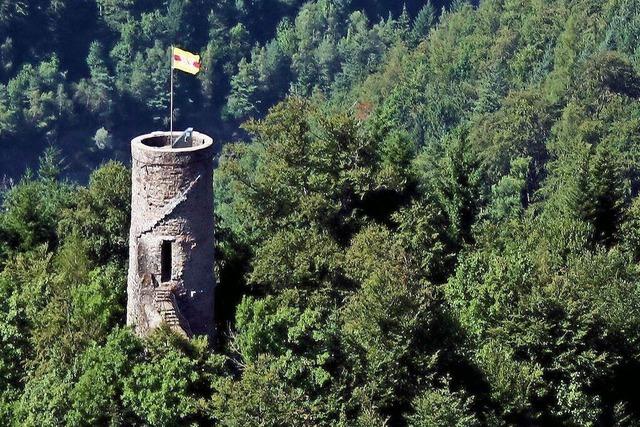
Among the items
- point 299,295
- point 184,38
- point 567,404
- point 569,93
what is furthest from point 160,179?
point 184,38

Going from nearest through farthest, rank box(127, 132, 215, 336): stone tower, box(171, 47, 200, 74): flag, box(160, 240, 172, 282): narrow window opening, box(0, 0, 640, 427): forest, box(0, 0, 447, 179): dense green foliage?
1. box(0, 0, 640, 427): forest
2. box(127, 132, 215, 336): stone tower
3. box(160, 240, 172, 282): narrow window opening
4. box(171, 47, 200, 74): flag
5. box(0, 0, 447, 179): dense green foliage

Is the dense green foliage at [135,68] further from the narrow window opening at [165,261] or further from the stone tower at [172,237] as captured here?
the narrow window opening at [165,261]

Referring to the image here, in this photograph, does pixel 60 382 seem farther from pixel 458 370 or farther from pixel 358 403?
pixel 458 370

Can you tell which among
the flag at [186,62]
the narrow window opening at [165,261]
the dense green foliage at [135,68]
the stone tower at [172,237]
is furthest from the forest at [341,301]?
the dense green foliage at [135,68]

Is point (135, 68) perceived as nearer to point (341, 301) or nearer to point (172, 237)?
point (341, 301)

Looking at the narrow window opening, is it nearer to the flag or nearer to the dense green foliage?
the flag

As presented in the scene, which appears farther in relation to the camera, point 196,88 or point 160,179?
point 196,88

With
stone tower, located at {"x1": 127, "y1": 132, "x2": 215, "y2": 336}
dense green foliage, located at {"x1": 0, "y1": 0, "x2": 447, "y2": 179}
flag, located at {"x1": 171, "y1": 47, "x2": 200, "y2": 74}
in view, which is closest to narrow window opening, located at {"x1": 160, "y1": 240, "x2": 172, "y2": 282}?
stone tower, located at {"x1": 127, "y1": 132, "x2": 215, "y2": 336}

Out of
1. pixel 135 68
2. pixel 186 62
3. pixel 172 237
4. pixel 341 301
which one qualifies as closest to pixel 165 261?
pixel 172 237

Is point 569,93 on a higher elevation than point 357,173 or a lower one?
lower
